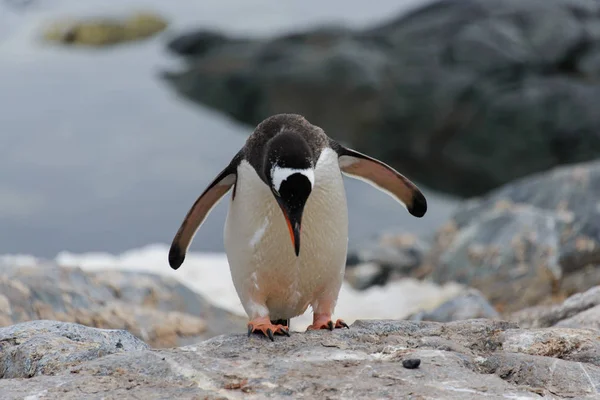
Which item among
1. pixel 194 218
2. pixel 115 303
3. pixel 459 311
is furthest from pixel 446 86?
pixel 194 218

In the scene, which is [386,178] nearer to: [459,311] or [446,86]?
[459,311]

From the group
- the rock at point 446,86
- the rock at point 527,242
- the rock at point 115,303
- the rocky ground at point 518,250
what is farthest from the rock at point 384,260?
the rock at point 446,86

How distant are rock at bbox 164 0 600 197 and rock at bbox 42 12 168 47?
2.96 m

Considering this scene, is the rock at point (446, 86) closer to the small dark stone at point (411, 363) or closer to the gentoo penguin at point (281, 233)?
the gentoo penguin at point (281, 233)

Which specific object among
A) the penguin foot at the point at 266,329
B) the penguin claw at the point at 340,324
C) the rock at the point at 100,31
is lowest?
the penguin foot at the point at 266,329

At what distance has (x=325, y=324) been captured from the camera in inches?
110

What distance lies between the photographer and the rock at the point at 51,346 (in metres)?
2.40

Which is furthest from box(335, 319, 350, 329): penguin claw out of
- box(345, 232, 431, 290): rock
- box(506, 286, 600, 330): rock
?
box(345, 232, 431, 290): rock

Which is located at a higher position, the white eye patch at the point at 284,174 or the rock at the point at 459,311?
the rock at the point at 459,311

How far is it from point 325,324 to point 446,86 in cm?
1001

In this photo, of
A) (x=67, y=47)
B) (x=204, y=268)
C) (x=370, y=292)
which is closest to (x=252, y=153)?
(x=370, y=292)

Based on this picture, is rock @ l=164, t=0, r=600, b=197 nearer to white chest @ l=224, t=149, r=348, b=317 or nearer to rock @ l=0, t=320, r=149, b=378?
A: white chest @ l=224, t=149, r=348, b=317

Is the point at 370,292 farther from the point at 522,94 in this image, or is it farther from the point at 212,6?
the point at 212,6

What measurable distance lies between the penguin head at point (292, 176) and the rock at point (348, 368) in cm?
33
